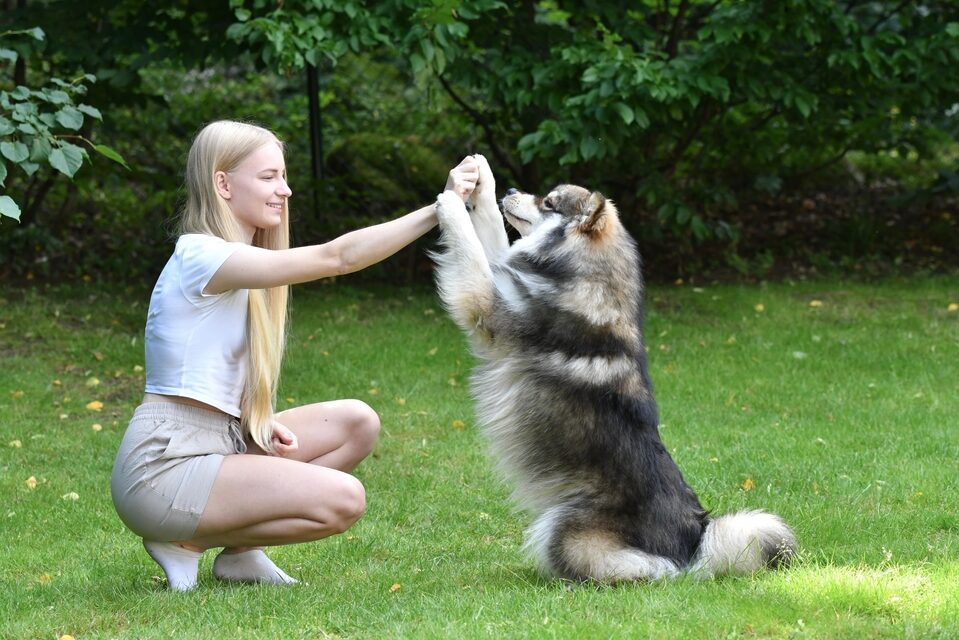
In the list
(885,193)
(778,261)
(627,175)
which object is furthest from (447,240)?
(885,193)

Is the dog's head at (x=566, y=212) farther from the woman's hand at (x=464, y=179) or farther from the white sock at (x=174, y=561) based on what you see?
the white sock at (x=174, y=561)

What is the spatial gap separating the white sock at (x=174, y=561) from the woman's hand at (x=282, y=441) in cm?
47

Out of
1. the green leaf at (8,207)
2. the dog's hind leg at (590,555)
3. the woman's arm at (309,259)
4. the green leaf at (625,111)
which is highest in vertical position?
the green leaf at (625,111)

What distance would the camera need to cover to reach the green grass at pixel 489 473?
3611 millimetres

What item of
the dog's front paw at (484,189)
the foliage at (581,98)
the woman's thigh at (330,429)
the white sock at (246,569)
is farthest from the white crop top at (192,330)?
the foliage at (581,98)

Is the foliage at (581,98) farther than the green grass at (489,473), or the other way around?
the foliage at (581,98)

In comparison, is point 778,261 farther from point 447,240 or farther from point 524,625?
point 524,625

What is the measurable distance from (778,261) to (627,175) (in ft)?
6.90

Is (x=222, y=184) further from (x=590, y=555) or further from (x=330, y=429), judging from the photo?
(x=590, y=555)

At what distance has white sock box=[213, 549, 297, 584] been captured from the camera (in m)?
4.14

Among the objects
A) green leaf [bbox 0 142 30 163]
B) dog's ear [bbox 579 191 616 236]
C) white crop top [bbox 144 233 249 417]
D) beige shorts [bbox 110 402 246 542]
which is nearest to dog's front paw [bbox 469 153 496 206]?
dog's ear [bbox 579 191 616 236]

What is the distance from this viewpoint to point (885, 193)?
12.5 m

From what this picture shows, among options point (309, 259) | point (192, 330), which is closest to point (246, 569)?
point (192, 330)

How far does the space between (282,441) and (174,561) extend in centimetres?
55
